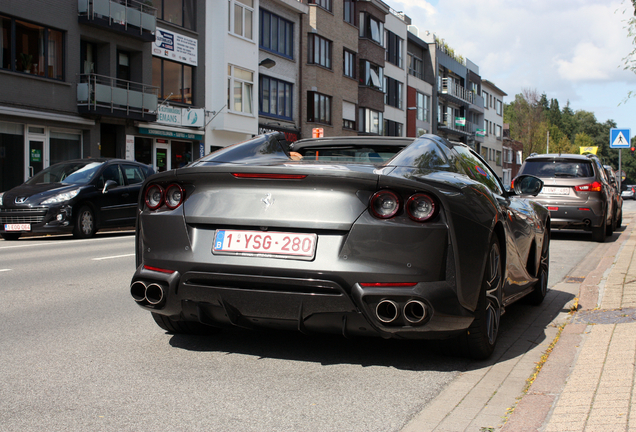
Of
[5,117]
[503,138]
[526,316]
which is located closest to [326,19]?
[5,117]

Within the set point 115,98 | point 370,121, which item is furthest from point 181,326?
point 370,121

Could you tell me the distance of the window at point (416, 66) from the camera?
194 feet

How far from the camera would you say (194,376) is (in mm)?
4145

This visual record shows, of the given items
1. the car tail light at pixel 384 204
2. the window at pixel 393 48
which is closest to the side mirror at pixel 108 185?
the car tail light at pixel 384 204

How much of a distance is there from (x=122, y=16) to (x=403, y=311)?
25.8m

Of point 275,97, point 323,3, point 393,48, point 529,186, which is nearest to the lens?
point 529,186

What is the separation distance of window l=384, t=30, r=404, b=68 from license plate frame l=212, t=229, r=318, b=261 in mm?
49772

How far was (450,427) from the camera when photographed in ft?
10.9

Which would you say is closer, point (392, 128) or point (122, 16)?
point (122, 16)

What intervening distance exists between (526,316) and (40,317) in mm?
4191

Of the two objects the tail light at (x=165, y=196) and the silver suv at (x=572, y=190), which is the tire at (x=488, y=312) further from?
the silver suv at (x=572, y=190)

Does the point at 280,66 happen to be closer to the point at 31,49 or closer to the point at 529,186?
the point at 31,49

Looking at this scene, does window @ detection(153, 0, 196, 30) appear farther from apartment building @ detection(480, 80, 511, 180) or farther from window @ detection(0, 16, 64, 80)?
apartment building @ detection(480, 80, 511, 180)

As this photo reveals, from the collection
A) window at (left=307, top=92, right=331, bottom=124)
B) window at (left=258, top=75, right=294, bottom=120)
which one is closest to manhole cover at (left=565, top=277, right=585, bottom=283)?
window at (left=258, top=75, right=294, bottom=120)
